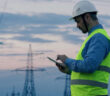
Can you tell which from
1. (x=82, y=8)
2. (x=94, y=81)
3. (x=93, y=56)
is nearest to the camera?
(x=93, y=56)

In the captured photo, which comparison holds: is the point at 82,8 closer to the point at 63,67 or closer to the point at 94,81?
the point at 63,67

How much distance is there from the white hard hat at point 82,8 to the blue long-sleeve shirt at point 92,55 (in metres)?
0.54

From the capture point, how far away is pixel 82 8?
9375 millimetres

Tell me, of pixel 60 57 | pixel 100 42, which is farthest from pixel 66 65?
pixel 100 42

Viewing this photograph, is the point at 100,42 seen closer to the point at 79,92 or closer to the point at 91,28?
the point at 91,28

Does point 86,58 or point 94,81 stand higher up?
point 86,58

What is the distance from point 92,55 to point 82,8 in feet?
3.47

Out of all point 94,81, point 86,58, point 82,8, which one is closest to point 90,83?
point 94,81

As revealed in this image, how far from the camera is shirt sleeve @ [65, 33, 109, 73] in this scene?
8906 millimetres

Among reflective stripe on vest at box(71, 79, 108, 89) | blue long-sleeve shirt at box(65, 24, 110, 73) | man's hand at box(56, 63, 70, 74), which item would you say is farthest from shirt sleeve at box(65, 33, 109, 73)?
reflective stripe on vest at box(71, 79, 108, 89)

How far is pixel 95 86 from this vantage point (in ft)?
30.2

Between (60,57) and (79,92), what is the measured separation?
788 mm

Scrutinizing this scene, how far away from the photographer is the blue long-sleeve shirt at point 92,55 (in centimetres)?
891

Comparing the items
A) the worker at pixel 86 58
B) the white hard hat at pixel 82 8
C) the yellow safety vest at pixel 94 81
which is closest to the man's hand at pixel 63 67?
the worker at pixel 86 58
